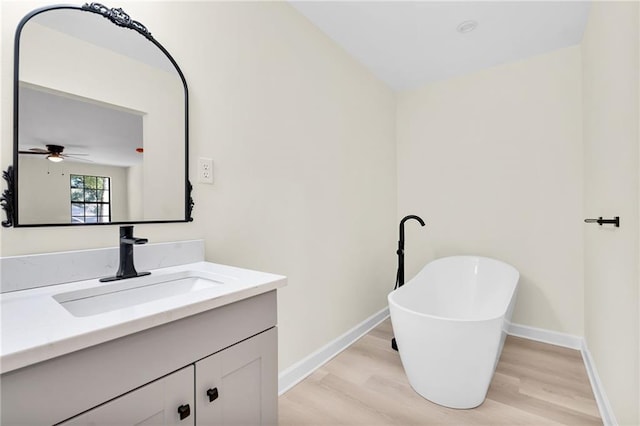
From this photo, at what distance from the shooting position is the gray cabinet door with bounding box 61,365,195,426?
25.4 inches

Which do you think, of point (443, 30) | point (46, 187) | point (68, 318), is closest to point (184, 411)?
point (68, 318)

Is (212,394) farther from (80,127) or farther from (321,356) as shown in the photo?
(321,356)

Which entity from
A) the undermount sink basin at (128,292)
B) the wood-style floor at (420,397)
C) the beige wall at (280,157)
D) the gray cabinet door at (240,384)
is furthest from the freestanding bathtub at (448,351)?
the undermount sink basin at (128,292)

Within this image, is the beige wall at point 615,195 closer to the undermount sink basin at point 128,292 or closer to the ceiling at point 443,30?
the ceiling at point 443,30

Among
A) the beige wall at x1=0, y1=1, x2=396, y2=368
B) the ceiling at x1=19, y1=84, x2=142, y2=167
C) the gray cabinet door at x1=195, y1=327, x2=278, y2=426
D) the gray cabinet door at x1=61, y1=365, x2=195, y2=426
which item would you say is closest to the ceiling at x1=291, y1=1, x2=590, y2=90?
the beige wall at x1=0, y1=1, x2=396, y2=368

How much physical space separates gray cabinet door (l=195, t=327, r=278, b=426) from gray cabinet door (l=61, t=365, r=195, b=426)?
0.04m

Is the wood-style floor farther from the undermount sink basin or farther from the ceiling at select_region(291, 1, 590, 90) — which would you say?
the ceiling at select_region(291, 1, 590, 90)

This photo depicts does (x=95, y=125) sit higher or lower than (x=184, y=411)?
higher

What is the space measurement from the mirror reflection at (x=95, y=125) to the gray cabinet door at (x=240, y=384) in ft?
2.19

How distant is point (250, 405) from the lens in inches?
37.9

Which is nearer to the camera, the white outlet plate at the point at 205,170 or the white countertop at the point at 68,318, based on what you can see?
the white countertop at the point at 68,318

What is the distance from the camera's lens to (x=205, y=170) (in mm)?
1437

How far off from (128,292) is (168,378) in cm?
42

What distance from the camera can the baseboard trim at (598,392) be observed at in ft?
4.85
